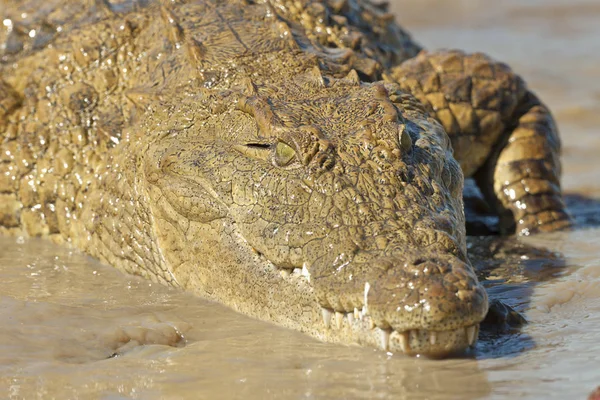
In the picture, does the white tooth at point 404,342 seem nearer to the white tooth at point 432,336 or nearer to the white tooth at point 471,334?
the white tooth at point 432,336

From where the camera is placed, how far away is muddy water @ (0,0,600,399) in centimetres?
335

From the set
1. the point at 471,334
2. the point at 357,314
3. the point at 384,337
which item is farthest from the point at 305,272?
the point at 471,334

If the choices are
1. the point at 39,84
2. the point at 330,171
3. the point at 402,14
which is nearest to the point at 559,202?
the point at 330,171

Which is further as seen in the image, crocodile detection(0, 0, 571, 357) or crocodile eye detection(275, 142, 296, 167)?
crocodile eye detection(275, 142, 296, 167)

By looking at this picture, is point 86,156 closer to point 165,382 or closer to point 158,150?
point 158,150

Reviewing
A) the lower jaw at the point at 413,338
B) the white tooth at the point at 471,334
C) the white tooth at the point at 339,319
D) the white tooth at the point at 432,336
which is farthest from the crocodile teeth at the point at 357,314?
the white tooth at the point at 471,334

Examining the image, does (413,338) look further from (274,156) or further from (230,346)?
(274,156)

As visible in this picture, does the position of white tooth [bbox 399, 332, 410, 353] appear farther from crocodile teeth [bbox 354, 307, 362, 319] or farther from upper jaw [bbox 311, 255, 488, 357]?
crocodile teeth [bbox 354, 307, 362, 319]

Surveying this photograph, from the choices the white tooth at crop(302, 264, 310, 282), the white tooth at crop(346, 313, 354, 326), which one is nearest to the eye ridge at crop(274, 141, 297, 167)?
the white tooth at crop(302, 264, 310, 282)

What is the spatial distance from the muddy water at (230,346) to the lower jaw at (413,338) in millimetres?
45

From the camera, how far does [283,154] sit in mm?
4043

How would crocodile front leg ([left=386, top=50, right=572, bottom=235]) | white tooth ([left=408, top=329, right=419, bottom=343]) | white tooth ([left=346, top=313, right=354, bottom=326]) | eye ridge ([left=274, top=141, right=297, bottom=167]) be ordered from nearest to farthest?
1. white tooth ([left=408, top=329, right=419, bottom=343])
2. white tooth ([left=346, top=313, right=354, bottom=326])
3. eye ridge ([left=274, top=141, right=297, bottom=167])
4. crocodile front leg ([left=386, top=50, right=572, bottom=235])

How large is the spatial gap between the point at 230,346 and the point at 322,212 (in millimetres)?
650

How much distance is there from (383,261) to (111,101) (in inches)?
96.6
